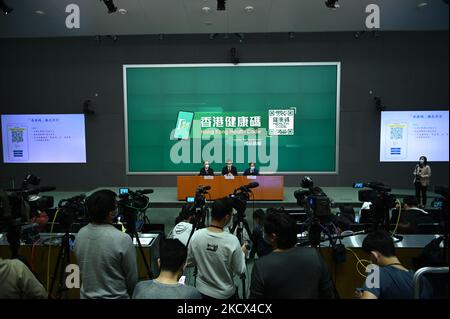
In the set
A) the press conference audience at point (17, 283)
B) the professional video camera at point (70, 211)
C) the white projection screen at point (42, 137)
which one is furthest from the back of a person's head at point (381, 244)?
the white projection screen at point (42, 137)

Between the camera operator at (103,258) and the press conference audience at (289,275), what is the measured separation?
71 centimetres

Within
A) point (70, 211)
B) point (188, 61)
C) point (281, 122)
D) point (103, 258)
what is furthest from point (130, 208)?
point (188, 61)

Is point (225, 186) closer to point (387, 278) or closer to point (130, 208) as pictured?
point (130, 208)

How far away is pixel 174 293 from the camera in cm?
153

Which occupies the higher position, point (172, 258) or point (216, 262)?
point (172, 258)

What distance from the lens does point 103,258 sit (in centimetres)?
181

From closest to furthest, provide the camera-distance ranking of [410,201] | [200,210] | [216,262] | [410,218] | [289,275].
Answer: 1. [289,275]
2. [216,262]
3. [200,210]
4. [410,218]
5. [410,201]

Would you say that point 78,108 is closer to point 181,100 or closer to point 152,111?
point 152,111

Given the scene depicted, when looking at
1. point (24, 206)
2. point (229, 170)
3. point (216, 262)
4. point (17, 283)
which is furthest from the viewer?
point (229, 170)

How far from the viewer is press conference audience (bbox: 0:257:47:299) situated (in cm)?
168

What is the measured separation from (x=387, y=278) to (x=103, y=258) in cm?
148

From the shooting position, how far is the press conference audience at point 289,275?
158 centimetres
